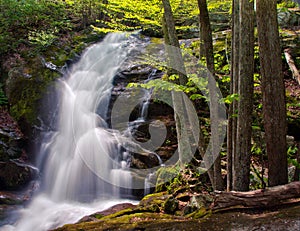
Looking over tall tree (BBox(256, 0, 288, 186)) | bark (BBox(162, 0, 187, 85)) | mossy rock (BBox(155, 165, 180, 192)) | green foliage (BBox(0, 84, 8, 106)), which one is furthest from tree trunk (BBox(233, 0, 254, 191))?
green foliage (BBox(0, 84, 8, 106))

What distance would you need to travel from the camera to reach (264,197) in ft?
11.3

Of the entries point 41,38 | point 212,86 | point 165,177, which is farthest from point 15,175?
point 41,38

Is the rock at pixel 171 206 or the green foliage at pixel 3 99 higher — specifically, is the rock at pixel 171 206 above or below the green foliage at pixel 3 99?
below

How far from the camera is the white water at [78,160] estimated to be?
25.1 feet

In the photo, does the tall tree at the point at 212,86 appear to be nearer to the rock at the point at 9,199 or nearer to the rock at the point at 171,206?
the rock at the point at 171,206

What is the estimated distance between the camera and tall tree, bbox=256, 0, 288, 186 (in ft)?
11.7

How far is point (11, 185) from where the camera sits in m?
8.75

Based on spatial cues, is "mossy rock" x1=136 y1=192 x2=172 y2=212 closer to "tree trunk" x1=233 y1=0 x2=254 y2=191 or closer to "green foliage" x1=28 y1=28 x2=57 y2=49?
"tree trunk" x1=233 y1=0 x2=254 y2=191

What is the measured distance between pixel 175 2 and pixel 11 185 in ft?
24.0

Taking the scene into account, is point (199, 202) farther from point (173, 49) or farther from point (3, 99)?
point (3, 99)

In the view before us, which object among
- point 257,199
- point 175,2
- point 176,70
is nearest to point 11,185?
point 176,70

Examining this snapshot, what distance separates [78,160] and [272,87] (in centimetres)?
744

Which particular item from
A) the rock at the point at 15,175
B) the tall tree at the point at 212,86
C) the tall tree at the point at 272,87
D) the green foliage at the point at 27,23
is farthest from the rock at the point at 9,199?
the green foliage at the point at 27,23

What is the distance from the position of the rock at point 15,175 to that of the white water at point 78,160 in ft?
1.54
